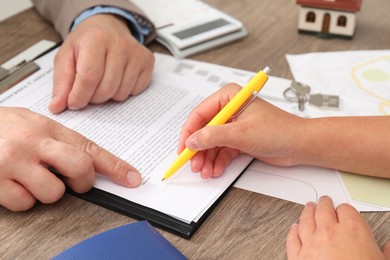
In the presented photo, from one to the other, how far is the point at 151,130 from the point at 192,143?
12 cm

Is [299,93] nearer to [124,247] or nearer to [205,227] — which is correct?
[205,227]

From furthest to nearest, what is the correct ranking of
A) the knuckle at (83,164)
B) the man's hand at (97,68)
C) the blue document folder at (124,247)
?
the man's hand at (97,68), the knuckle at (83,164), the blue document folder at (124,247)

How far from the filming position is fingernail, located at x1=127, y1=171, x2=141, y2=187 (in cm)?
65

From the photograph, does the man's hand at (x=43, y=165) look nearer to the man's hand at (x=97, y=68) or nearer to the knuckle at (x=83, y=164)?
the knuckle at (x=83, y=164)

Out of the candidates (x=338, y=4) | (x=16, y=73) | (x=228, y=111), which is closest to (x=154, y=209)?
(x=228, y=111)

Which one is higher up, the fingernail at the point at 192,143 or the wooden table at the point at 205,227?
the fingernail at the point at 192,143

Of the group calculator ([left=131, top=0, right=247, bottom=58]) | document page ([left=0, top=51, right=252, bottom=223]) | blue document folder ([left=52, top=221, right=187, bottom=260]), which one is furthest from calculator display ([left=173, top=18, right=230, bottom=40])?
blue document folder ([left=52, top=221, right=187, bottom=260])

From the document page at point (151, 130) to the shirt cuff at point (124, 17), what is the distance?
0.31 ft

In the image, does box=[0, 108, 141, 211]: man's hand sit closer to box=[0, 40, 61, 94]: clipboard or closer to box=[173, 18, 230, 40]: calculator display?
box=[0, 40, 61, 94]: clipboard

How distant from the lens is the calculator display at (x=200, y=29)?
3.24ft

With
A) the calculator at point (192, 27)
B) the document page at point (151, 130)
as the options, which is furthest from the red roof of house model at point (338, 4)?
the document page at point (151, 130)

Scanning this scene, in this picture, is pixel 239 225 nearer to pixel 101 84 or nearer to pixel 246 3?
pixel 101 84

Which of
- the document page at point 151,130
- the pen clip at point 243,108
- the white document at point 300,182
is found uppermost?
the pen clip at point 243,108

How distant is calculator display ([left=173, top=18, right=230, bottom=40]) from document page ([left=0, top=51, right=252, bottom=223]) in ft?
0.39
